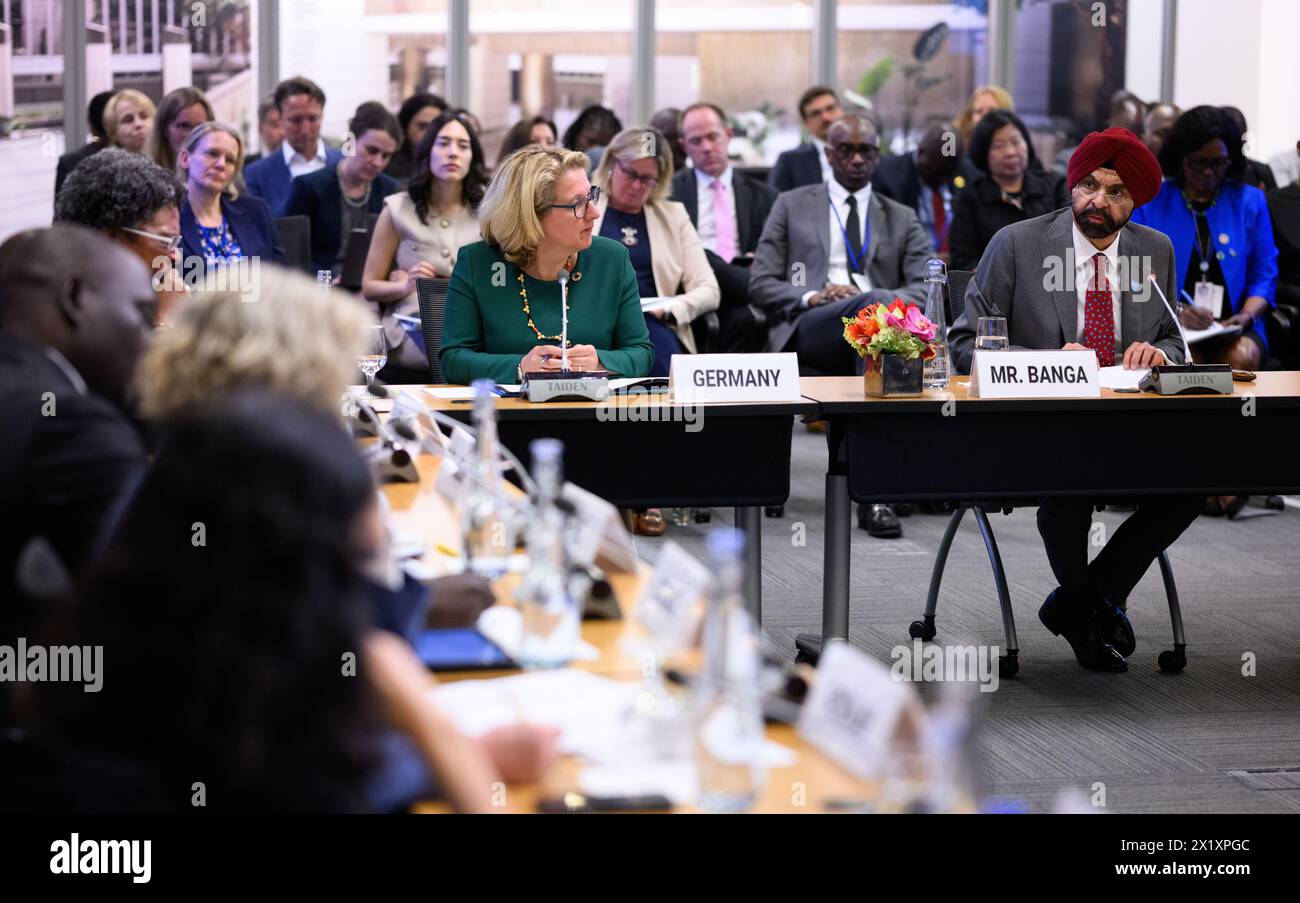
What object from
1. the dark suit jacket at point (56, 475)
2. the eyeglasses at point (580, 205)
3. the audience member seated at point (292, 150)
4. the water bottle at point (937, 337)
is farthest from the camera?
the audience member seated at point (292, 150)

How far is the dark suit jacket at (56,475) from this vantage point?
1678mm

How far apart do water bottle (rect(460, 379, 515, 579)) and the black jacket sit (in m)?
4.59

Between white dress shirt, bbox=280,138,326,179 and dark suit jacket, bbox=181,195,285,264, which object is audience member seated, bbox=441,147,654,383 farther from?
white dress shirt, bbox=280,138,326,179

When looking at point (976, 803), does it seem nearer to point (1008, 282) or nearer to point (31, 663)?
point (31, 663)

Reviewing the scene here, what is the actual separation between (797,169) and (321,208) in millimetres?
2324

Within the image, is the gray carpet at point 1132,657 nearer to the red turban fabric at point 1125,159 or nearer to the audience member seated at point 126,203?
the red turban fabric at point 1125,159

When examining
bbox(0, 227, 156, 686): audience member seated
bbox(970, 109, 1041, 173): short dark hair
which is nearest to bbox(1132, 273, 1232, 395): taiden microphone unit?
bbox(0, 227, 156, 686): audience member seated

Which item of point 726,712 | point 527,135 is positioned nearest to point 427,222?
point 527,135

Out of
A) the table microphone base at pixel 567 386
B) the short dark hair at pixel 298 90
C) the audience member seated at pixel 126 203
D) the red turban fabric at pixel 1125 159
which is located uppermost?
the short dark hair at pixel 298 90

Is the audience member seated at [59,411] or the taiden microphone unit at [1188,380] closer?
the audience member seated at [59,411]

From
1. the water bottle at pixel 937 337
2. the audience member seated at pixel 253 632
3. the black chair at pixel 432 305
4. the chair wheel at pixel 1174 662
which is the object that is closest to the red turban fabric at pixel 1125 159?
the water bottle at pixel 937 337

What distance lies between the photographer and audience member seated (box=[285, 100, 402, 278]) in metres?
6.35

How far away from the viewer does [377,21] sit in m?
9.03

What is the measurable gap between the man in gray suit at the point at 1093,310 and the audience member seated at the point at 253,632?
9.85ft
